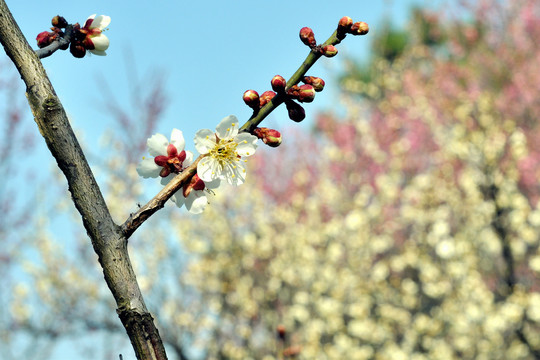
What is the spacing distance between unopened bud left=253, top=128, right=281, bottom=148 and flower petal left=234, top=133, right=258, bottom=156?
0.07 ft

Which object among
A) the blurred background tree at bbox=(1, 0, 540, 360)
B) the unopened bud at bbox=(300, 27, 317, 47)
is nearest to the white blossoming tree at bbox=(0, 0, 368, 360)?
the unopened bud at bbox=(300, 27, 317, 47)

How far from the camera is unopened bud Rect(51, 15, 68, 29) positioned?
152 cm

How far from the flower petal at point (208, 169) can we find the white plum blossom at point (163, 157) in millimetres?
89

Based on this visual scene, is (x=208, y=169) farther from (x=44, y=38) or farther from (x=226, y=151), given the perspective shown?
(x=44, y=38)

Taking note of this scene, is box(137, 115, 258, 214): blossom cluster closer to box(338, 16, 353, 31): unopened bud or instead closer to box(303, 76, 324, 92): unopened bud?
box(303, 76, 324, 92): unopened bud

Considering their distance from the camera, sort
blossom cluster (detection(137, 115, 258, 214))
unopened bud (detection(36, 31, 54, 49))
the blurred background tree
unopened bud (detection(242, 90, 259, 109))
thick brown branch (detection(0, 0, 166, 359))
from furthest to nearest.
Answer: the blurred background tree < unopened bud (detection(36, 31, 54, 49)) < blossom cluster (detection(137, 115, 258, 214)) < unopened bud (detection(242, 90, 259, 109)) < thick brown branch (detection(0, 0, 166, 359))

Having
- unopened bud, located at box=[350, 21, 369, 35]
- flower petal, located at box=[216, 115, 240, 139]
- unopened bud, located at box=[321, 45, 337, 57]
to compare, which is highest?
flower petal, located at box=[216, 115, 240, 139]

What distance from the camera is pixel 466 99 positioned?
911 cm

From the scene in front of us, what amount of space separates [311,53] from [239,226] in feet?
26.1

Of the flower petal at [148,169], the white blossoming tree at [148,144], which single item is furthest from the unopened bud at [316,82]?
the flower petal at [148,169]

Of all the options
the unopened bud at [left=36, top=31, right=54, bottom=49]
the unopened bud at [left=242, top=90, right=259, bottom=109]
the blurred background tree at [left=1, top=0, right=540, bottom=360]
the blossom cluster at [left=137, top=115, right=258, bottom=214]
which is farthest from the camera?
the blurred background tree at [left=1, top=0, right=540, bottom=360]

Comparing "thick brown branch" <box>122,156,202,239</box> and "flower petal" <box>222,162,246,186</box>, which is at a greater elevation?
"flower petal" <box>222,162,246,186</box>

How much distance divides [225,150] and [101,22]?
49cm

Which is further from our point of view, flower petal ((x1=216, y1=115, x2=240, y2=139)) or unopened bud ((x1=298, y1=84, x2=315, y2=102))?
flower petal ((x1=216, y1=115, x2=240, y2=139))
